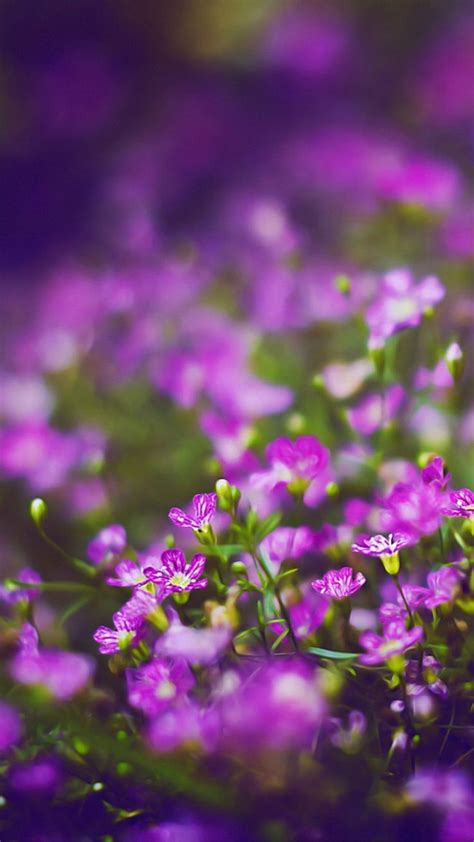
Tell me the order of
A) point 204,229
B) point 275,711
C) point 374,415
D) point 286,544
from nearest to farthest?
1. point 275,711
2. point 286,544
3. point 374,415
4. point 204,229

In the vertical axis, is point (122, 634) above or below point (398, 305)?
below

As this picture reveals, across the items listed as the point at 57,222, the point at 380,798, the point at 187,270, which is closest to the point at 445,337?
the point at 187,270

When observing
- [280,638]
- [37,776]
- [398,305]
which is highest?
[398,305]

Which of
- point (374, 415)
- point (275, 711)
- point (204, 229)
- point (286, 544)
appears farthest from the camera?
point (204, 229)

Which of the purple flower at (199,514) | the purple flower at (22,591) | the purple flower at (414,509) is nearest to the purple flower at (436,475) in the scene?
the purple flower at (414,509)

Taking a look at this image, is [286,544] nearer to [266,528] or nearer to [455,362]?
[266,528]

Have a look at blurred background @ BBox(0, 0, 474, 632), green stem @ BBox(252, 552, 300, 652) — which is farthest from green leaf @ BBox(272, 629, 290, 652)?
blurred background @ BBox(0, 0, 474, 632)

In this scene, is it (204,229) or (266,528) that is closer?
(266,528)

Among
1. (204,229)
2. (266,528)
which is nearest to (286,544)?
(266,528)
